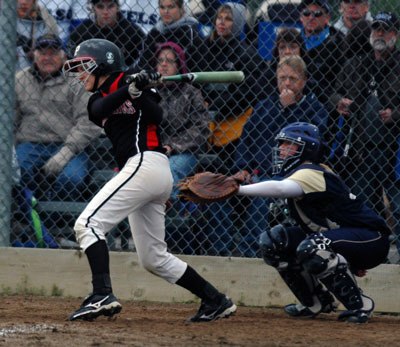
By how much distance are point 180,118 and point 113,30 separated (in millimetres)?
886

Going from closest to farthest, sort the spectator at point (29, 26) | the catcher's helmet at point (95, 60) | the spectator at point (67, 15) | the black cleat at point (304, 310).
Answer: the catcher's helmet at point (95, 60), the black cleat at point (304, 310), the spectator at point (29, 26), the spectator at point (67, 15)

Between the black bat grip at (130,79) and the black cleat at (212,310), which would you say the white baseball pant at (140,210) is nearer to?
the black cleat at (212,310)

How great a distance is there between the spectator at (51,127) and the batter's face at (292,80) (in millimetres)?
1507

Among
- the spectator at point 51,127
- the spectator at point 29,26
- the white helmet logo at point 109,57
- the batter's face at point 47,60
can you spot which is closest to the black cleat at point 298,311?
the spectator at point 51,127

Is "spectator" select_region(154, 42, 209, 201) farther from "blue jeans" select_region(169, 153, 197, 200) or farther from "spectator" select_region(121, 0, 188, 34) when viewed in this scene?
"spectator" select_region(121, 0, 188, 34)

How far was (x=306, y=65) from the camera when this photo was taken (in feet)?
22.7

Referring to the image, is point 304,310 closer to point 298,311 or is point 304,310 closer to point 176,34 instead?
point 298,311

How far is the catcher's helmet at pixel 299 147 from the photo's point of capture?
576 cm

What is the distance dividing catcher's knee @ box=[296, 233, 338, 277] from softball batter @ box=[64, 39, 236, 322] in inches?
20.7

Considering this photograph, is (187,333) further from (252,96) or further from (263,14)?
(263,14)

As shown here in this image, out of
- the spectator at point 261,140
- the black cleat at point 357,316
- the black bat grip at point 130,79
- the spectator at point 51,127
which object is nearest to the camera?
the black bat grip at point 130,79

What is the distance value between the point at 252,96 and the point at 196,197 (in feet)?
6.02

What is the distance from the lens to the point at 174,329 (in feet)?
17.0

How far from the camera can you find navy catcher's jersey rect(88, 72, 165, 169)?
539 centimetres
